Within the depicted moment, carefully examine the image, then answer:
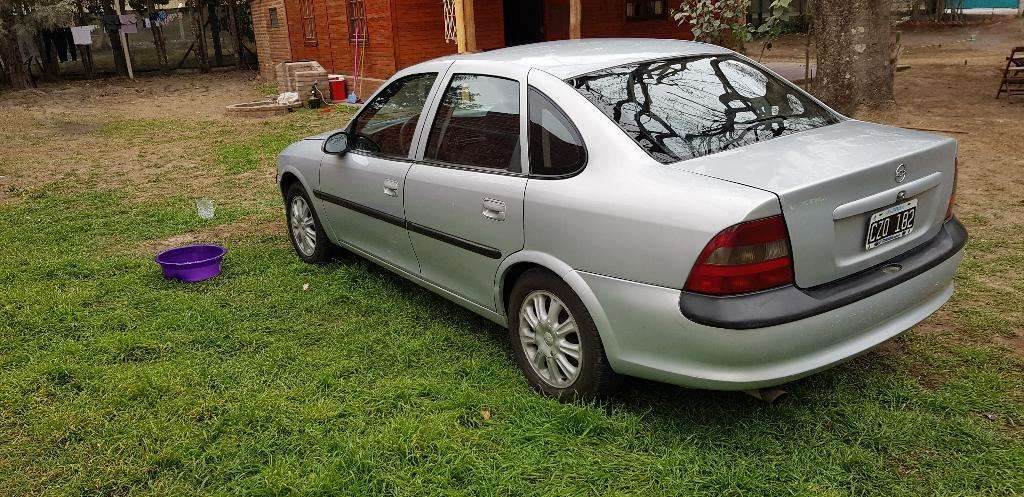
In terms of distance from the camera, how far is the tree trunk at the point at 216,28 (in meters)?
25.3

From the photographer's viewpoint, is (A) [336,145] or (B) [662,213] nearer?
(B) [662,213]

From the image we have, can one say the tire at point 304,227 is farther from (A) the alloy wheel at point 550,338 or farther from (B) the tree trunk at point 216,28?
(B) the tree trunk at point 216,28

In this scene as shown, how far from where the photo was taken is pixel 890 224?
2871 mm

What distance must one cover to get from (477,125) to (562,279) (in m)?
1.02

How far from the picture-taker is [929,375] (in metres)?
3.40

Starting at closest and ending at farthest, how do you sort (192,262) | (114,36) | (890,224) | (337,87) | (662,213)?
(662,213), (890,224), (192,262), (337,87), (114,36)

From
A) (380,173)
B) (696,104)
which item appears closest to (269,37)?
(380,173)

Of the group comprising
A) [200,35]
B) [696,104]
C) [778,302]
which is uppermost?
[200,35]

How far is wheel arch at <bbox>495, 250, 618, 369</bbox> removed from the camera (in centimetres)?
294

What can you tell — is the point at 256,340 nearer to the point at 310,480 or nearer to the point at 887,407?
the point at 310,480

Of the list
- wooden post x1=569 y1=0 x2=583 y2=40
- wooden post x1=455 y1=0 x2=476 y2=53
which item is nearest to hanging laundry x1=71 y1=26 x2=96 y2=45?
wooden post x1=455 y1=0 x2=476 y2=53

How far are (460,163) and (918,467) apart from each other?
2.36m

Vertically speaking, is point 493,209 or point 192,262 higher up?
point 493,209

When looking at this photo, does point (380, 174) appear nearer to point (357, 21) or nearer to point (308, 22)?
point (357, 21)
